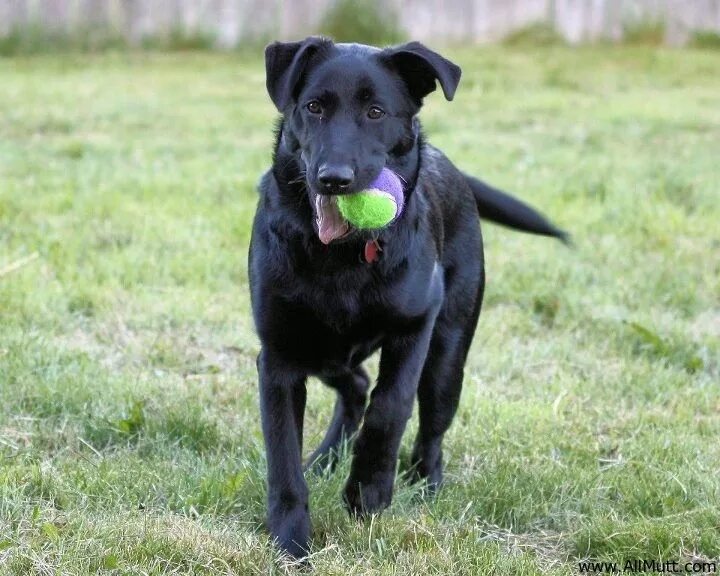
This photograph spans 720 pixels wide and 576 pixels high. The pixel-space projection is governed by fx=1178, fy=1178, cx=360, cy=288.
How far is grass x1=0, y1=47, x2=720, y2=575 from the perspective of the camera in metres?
3.14

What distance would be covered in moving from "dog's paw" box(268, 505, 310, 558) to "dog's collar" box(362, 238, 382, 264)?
2.29ft

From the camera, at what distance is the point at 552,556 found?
322cm

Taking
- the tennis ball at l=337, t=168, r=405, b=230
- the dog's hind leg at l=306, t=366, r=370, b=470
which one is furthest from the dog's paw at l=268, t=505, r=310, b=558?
the tennis ball at l=337, t=168, r=405, b=230

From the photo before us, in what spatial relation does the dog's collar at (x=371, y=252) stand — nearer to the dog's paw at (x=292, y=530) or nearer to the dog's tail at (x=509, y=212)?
the dog's paw at (x=292, y=530)

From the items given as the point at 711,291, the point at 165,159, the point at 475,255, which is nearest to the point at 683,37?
the point at 165,159

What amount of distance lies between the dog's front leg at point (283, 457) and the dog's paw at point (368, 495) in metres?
0.17

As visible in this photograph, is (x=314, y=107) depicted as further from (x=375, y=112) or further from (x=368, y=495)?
(x=368, y=495)

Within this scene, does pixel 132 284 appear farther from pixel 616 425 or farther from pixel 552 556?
pixel 552 556

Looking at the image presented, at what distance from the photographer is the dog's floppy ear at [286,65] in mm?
3312

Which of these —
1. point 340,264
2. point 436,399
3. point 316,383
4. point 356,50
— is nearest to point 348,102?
point 356,50

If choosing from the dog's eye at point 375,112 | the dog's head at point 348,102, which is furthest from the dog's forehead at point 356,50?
the dog's eye at point 375,112

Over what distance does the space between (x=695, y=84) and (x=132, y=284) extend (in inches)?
342

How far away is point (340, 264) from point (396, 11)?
11387 millimetres

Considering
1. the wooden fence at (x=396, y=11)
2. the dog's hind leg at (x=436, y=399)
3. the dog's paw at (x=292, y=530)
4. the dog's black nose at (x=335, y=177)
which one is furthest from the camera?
the wooden fence at (x=396, y=11)
